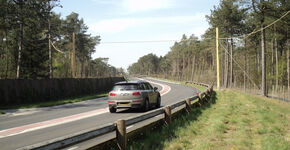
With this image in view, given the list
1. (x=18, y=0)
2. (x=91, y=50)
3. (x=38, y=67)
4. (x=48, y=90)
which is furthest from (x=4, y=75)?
(x=91, y=50)

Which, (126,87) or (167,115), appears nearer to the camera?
(167,115)

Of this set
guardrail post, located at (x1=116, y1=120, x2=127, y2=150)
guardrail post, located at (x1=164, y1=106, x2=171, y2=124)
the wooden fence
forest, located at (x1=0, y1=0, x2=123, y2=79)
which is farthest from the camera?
forest, located at (x1=0, y1=0, x2=123, y2=79)

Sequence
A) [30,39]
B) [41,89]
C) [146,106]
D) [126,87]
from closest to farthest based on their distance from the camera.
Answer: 1. [126,87]
2. [146,106]
3. [41,89]
4. [30,39]

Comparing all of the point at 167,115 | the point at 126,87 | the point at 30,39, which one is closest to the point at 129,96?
the point at 126,87

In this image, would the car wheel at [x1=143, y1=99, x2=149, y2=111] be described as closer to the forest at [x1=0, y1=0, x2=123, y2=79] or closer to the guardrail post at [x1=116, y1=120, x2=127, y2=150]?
the guardrail post at [x1=116, y1=120, x2=127, y2=150]

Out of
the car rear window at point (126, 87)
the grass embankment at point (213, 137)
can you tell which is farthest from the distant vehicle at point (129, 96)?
the grass embankment at point (213, 137)

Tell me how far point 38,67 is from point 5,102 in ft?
62.7

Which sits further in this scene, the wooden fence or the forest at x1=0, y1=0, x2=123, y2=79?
the forest at x1=0, y1=0, x2=123, y2=79

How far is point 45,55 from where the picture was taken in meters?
37.9

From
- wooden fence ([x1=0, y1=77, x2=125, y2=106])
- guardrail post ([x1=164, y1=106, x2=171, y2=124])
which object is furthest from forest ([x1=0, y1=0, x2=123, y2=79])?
guardrail post ([x1=164, y1=106, x2=171, y2=124])

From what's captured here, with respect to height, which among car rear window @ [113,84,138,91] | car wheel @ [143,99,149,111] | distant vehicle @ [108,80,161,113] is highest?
car rear window @ [113,84,138,91]

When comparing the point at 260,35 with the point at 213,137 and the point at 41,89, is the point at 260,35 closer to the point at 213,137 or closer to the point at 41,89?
the point at 41,89

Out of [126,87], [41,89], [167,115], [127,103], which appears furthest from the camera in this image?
[41,89]

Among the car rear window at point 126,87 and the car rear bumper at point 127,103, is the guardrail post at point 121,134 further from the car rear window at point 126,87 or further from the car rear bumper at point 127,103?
the car rear window at point 126,87
